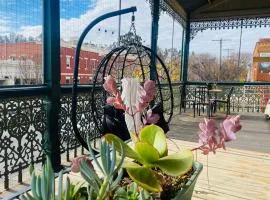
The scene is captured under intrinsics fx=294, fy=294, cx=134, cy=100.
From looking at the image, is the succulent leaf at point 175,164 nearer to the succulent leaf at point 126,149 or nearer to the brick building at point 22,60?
the succulent leaf at point 126,149

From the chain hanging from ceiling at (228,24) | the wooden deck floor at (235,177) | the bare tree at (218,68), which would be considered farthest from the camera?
the bare tree at (218,68)

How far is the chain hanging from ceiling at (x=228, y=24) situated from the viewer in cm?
799

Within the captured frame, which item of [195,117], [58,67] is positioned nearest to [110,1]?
A: [58,67]

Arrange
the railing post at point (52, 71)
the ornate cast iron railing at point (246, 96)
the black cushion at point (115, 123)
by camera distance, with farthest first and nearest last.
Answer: the ornate cast iron railing at point (246, 96)
the railing post at point (52, 71)
the black cushion at point (115, 123)

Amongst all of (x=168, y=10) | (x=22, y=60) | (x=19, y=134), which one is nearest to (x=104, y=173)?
(x=19, y=134)

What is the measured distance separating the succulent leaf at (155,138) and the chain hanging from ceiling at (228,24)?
313 inches

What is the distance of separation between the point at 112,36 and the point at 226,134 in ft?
10.5

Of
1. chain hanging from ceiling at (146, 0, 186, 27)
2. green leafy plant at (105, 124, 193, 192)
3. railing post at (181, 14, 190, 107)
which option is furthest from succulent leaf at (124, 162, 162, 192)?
railing post at (181, 14, 190, 107)

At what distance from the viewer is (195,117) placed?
723 cm

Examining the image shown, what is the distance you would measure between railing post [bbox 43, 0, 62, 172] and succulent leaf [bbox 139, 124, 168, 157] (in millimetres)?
2058

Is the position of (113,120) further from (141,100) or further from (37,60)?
(37,60)

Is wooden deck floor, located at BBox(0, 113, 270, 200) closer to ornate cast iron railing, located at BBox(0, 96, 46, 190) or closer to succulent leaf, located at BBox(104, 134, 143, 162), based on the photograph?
ornate cast iron railing, located at BBox(0, 96, 46, 190)

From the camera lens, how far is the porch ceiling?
293 inches

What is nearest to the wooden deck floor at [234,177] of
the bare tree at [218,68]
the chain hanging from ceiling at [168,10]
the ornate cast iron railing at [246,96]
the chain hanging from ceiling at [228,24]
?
the chain hanging from ceiling at [168,10]
